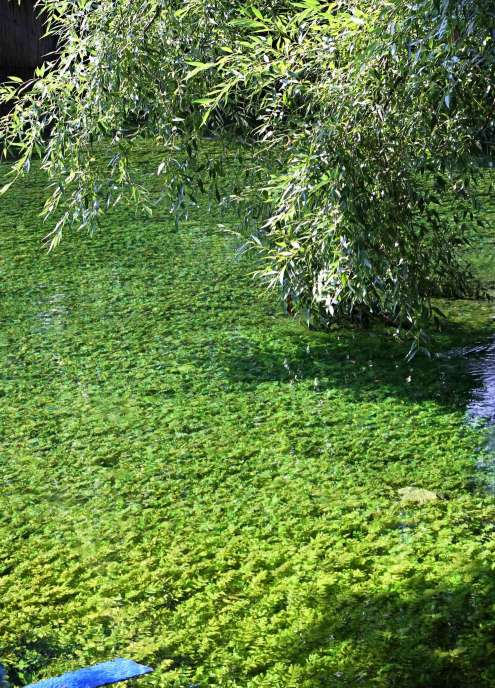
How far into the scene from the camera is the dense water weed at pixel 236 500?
2658 mm

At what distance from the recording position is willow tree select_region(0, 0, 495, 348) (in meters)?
3.74

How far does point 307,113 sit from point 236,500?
5.30ft

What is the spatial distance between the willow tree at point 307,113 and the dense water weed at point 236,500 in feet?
1.37

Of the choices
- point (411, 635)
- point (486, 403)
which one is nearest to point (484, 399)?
point (486, 403)

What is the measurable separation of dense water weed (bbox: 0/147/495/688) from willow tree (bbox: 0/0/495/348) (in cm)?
42

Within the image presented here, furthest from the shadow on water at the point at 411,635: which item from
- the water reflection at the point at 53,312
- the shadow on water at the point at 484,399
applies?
the water reflection at the point at 53,312

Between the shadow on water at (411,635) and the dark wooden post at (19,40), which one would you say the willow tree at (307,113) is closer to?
the shadow on water at (411,635)

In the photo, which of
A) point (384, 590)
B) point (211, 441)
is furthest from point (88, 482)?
point (384, 590)

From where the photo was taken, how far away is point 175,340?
489cm

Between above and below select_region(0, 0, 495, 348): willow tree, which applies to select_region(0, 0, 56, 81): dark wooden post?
above

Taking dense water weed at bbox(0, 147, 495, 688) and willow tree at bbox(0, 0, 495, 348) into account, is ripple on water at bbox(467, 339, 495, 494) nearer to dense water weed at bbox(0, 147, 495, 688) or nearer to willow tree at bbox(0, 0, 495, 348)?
dense water weed at bbox(0, 147, 495, 688)

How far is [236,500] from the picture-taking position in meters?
3.40

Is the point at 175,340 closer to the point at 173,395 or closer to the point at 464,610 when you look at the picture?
the point at 173,395

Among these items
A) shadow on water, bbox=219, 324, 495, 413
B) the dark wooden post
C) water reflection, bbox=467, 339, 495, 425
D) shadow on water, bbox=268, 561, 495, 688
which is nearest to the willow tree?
shadow on water, bbox=219, 324, 495, 413
